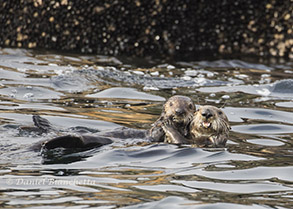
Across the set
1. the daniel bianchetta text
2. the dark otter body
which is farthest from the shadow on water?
the dark otter body

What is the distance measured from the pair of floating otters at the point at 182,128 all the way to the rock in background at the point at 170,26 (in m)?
6.42

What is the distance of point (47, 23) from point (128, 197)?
9.58 meters

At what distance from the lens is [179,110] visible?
7312 mm

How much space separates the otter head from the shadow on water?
0.22m

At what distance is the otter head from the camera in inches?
277

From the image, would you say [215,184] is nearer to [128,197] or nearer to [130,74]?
[128,197]

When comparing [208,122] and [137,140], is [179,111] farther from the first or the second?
[137,140]

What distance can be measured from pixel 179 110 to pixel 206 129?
1.30 feet

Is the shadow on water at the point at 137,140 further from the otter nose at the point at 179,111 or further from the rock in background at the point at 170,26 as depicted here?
the rock in background at the point at 170,26

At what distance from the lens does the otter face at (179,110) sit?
7.33 metres

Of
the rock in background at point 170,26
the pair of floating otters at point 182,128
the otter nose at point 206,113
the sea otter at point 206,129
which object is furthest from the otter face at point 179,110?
the rock in background at point 170,26

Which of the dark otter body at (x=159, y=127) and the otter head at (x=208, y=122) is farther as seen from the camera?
the otter head at (x=208, y=122)

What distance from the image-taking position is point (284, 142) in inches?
292

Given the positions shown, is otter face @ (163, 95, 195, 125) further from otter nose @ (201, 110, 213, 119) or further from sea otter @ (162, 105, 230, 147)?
otter nose @ (201, 110, 213, 119)
